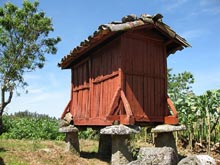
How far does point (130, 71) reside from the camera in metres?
7.73

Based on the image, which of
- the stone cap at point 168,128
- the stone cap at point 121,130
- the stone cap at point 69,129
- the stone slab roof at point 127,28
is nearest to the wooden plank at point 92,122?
the stone cap at point 69,129

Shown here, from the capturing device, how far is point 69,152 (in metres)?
10.0

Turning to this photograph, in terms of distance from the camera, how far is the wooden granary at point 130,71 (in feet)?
24.3

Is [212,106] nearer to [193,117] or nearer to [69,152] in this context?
[193,117]

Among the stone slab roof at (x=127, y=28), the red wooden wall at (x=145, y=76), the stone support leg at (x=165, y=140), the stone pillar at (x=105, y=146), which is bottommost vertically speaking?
the stone pillar at (x=105, y=146)

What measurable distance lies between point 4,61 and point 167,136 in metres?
13.2

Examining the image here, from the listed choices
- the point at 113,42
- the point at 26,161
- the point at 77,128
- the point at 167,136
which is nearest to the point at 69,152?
the point at 77,128

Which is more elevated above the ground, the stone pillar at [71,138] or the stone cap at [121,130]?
the stone cap at [121,130]

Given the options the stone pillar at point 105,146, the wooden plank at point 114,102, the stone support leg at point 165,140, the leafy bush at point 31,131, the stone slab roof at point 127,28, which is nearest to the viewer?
the stone slab roof at point 127,28

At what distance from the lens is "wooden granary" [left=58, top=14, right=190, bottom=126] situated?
7398 millimetres

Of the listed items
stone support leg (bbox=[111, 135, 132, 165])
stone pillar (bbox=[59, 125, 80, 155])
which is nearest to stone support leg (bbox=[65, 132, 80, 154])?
stone pillar (bbox=[59, 125, 80, 155])

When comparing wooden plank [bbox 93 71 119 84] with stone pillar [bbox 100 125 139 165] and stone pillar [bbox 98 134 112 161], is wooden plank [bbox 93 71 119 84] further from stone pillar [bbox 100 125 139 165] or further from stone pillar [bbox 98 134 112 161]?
stone pillar [bbox 98 134 112 161]

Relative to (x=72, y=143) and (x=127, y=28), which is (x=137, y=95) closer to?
(x=127, y=28)

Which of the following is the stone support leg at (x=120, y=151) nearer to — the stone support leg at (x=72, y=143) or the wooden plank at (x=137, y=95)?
the wooden plank at (x=137, y=95)
